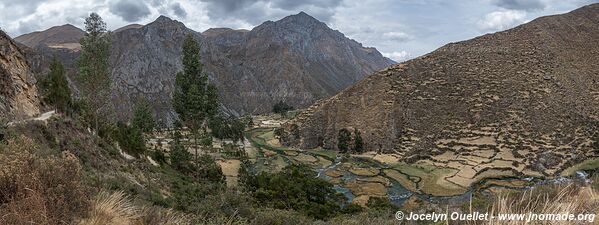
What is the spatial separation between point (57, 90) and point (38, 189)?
2805 centimetres

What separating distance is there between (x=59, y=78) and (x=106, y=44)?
439cm

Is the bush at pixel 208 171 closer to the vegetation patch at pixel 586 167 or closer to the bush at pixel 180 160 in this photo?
the bush at pixel 180 160

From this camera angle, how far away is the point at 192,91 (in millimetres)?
30672

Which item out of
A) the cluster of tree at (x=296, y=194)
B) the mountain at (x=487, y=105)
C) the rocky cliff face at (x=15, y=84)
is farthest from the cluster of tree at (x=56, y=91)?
the mountain at (x=487, y=105)

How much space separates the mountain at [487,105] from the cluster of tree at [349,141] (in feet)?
4.16

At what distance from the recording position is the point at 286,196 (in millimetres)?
27016

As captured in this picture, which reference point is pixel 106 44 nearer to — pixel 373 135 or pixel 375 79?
pixel 373 135

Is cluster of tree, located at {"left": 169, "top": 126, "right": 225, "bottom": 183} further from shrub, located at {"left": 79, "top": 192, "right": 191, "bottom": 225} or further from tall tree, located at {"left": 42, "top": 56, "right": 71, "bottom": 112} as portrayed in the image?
shrub, located at {"left": 79, "top": 192, "right": 191, "bottom": 225}

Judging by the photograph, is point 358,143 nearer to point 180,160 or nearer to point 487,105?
point 487,105

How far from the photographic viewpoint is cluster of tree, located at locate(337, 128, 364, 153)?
60.1 meters

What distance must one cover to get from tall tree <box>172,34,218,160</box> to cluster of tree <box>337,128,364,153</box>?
103ft

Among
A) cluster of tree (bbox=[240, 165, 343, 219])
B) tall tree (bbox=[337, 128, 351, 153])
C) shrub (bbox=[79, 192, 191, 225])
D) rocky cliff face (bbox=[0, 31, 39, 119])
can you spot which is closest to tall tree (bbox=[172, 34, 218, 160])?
cluster of tree (bbox=[240, 165, 343, 219])

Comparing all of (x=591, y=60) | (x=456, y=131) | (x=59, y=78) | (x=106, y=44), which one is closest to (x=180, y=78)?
(x=106, y=44)

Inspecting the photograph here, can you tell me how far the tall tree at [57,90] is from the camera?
28269mm
